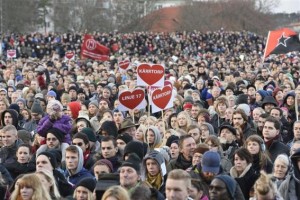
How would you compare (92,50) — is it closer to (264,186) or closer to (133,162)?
(133,162)

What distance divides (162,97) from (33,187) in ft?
21.3

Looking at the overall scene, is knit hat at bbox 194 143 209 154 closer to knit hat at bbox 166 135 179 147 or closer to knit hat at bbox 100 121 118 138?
knit hat at bbox 166 135 179 147

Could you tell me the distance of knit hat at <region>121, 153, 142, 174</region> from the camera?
870 centimetres

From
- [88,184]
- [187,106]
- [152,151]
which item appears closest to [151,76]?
[187,106]

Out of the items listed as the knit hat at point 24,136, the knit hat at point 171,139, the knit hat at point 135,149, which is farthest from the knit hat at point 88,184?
the knit hat at point 24,136

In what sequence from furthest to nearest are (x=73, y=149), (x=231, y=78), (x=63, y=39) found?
(x=63, y=39) < (x=231, y=78) < (x=73, y=149)

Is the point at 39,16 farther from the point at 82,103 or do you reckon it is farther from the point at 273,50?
the point at 82,103

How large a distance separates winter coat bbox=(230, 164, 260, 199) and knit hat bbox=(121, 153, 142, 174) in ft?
3.45

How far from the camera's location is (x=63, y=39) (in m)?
49.6

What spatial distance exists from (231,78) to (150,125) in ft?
35.8

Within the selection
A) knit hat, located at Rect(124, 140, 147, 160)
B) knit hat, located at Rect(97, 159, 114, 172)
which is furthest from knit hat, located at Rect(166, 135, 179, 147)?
knit hat, located at Rect(97, 159, 114, 172)

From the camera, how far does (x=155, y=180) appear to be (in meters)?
9.25

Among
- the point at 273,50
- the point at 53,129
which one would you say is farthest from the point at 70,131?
the point at 273,50

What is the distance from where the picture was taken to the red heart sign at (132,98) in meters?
14.7
